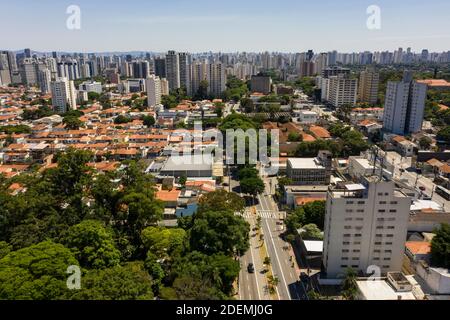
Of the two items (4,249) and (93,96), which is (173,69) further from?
(4,249)

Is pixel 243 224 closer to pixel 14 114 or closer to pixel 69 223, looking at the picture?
pixel 69 223

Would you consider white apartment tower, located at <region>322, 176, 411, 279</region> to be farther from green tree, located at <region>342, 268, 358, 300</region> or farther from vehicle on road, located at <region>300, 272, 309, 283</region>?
green tree, located at <region>342, 268, 358, 300</region>

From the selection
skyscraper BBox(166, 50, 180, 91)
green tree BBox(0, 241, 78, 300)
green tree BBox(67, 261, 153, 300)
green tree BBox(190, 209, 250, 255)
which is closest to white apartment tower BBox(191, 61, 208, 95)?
Answer: skyscraper BBox(166, 50, 180, 91)

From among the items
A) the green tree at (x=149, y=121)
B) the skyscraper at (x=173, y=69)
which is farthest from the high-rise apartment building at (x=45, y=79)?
the green tree at (x=149, y=121)

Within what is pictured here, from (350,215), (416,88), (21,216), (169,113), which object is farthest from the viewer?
(169,113)

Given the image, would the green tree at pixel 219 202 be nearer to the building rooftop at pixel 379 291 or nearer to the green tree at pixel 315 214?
the green tree at pixel 315 214

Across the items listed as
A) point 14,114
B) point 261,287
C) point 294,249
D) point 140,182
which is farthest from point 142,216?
point 14,114

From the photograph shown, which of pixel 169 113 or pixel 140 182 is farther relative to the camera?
pixel 169 113
